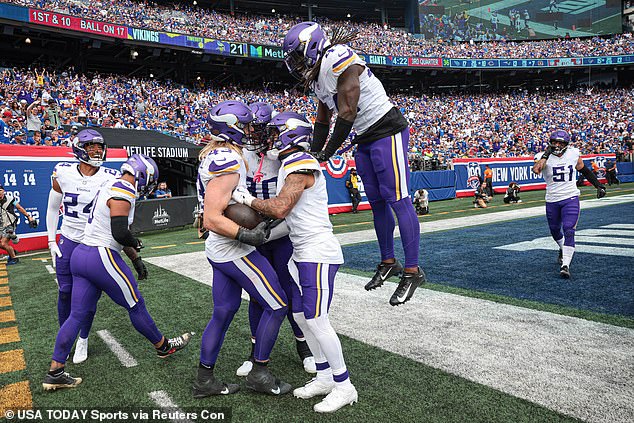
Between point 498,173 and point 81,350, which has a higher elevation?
point 498,173

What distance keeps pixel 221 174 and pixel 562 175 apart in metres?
6.21

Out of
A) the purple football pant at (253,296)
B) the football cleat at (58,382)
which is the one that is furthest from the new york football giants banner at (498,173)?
the football cleat at (58,382)

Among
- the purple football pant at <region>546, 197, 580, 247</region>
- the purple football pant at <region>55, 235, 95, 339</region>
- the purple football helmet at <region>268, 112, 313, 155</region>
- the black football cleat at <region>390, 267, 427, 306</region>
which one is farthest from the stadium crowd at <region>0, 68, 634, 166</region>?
the purple football pant at <region>546, 197, 580, 247</region>

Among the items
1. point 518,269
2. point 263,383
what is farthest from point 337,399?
point 518,269

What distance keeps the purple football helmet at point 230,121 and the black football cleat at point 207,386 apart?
5.95ft

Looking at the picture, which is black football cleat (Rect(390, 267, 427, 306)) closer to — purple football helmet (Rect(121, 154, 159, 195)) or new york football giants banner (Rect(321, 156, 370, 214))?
purple football helmet (Rect(121, 154, 159, 195))

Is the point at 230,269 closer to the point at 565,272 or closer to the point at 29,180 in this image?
the point at 565,272

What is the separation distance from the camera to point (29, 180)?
13.5 metres

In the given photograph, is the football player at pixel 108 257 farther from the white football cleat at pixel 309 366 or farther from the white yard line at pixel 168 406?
the white football cleat at pixel 309 366

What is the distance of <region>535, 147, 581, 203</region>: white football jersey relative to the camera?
287 inches

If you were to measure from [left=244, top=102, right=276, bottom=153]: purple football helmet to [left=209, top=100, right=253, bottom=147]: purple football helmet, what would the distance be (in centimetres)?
12

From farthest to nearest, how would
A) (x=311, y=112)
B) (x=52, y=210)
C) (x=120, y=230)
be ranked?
(x=311, y=112) → (x=52, y=210) → (x=120, y=230)

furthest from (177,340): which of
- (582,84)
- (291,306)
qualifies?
(582,84)

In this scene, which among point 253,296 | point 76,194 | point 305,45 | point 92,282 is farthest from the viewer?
point 76,194
